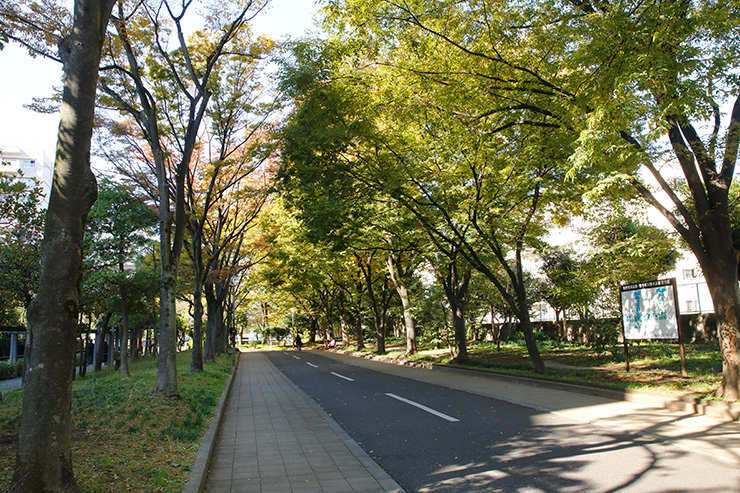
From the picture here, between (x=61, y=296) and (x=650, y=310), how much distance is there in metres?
11.8

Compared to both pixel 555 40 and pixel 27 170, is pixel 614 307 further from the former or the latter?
pixel 27 170

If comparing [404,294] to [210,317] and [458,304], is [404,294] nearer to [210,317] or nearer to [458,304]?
[458,304]

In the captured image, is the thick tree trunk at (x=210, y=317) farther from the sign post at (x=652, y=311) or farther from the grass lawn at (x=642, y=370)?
the sign post at (x=652, y=311)

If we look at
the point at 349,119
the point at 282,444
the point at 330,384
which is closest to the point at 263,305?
the point at 330,384

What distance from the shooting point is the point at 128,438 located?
20.7 feet

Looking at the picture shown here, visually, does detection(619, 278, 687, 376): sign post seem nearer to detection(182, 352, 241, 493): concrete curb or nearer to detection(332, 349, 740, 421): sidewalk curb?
detection(332, 349, 740, 421): sidewalk curb

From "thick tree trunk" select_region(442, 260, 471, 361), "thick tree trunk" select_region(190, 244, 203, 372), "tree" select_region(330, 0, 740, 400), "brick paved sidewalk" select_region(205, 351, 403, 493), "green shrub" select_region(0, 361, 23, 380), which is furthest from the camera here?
"green shrub" select_region(0, 361, 23, 380)

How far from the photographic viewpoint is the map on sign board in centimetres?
1046

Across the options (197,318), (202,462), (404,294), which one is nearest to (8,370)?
(197,318)

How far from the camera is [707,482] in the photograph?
14.8 feet

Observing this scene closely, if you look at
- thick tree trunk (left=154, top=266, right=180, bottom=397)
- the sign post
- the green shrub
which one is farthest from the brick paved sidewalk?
the green shrub

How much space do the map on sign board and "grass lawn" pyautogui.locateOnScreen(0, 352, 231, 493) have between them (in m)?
9.80

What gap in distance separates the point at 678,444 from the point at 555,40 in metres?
7.56

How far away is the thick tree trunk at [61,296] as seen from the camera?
12.0ft
